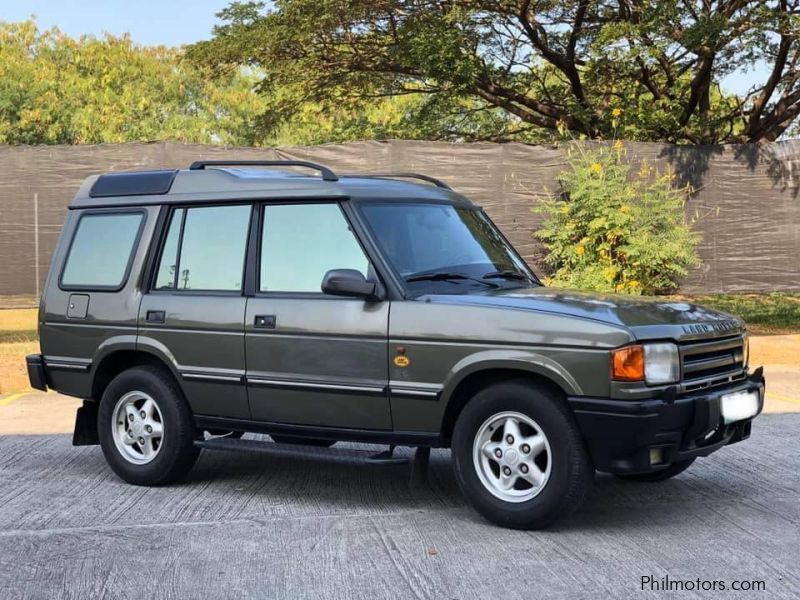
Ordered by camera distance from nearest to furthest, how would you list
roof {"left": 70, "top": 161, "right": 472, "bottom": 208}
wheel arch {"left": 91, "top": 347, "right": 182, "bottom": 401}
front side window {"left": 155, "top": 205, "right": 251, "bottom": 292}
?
1. roof {"left": 70, "top": 161, "right": 472, "bottom": 208}
2. front side window {"left": 155, "top": 205, "right": 251, "bottom": 292}
3. wheel arch {"left": 91, "top": 347, "right": 182, "bottom": 401}

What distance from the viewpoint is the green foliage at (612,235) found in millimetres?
13891

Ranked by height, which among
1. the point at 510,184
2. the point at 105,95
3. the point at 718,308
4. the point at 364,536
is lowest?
the point at 364,536

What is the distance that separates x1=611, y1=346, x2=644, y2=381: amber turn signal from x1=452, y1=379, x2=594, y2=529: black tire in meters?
0.35

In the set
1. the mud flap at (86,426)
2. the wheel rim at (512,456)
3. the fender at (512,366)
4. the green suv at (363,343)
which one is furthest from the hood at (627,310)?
the mud flap at (86,426)

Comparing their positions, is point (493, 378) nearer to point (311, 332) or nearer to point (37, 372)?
point (311, 332)

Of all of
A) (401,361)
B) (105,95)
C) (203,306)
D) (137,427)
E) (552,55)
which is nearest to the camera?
(401,361)

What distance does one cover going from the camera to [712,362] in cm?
568

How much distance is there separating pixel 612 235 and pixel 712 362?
8355mm

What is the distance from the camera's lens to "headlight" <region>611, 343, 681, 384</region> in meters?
5.24

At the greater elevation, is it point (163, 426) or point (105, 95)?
point (105, 95)

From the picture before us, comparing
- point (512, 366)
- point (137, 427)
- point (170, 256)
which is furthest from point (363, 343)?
point (137, 427)

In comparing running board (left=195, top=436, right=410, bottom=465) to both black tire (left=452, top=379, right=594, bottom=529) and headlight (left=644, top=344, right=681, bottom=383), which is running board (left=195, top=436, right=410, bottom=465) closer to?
black tire (left=452, top=379, right=594, bottom=529)

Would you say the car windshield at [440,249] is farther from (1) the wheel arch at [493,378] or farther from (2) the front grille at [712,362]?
(2) the front grille at [712,362]

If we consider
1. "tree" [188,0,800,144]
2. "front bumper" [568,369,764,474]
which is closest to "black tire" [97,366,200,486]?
"front bumper" [568,369,764,474]
